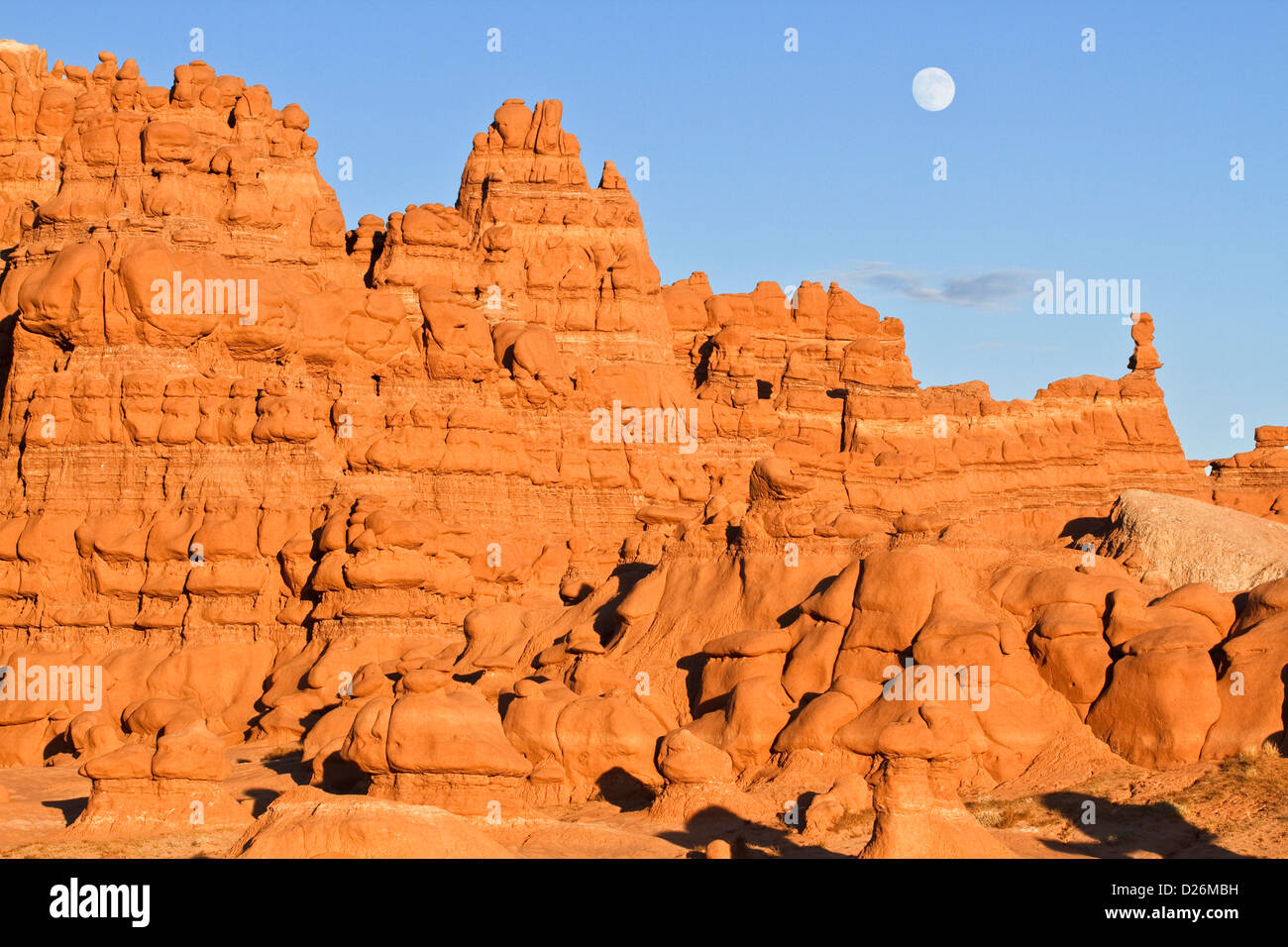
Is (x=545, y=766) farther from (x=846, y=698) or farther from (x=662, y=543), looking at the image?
(x=662, y=543)

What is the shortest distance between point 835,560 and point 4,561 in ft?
83.5

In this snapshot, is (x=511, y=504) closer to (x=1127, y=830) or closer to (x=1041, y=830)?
(x=1041, y=830)

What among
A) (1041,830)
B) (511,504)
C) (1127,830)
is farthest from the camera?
(511,504)

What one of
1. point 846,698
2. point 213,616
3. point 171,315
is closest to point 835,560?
point 846,698

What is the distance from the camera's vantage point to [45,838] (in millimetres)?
28906

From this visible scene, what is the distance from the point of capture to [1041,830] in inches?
1059

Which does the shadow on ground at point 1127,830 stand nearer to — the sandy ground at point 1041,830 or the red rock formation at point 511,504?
the sandy ground at point 1041,830

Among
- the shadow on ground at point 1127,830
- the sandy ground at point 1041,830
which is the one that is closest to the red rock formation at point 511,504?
the sandy ground at point 1041,830

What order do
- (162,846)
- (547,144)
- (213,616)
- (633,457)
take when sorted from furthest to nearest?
(547,144), (633,457), (213,616), (162,846)

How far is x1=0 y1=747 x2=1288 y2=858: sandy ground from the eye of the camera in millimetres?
25391

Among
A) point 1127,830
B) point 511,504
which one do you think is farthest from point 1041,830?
point 511,504

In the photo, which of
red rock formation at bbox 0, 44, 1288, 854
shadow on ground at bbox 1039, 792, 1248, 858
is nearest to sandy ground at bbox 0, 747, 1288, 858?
shadow on ground at bbox 1039, 792, 1248, 858

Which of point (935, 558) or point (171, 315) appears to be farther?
point (171, 315)

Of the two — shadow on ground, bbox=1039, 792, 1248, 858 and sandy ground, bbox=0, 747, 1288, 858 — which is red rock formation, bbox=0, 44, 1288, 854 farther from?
shadow on ground, bbox=1039, 792, 1248, 858
